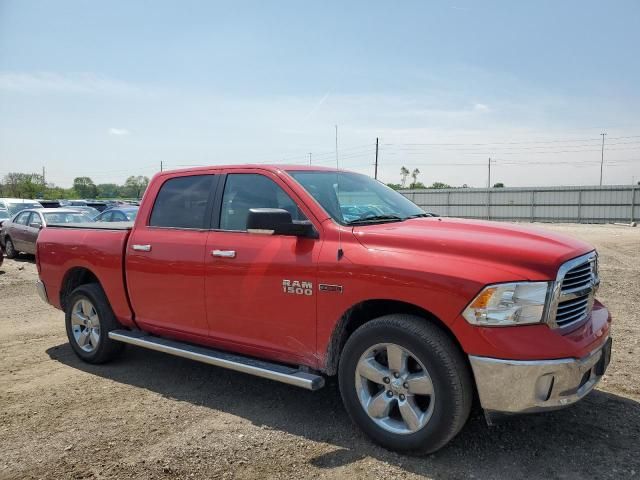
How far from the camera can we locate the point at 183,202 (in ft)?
15.9

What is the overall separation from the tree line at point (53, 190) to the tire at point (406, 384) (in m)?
65.7

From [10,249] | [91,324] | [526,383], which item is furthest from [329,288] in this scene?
[10,249]

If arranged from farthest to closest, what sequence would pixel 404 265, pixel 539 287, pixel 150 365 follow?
pixel 150 365
pixel 404 265
pixel 539 287

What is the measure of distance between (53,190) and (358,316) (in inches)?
3843

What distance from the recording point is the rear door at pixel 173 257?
4.51 metres

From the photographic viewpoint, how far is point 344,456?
350 cm

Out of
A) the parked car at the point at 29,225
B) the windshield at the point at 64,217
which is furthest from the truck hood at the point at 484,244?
the parked car at the point at 29,225

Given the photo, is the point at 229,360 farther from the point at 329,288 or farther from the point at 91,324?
the point at 91,324

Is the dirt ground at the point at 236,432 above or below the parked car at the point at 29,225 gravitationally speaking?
below

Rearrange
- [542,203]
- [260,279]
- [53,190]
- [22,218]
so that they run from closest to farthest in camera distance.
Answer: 1. [260,279]
2. [22,218]
3. [542,203]
4. [53,190]

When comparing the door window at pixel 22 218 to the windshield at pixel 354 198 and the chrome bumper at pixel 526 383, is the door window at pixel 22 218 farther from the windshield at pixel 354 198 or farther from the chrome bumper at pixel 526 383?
the chrome bumper at pixel 526 383

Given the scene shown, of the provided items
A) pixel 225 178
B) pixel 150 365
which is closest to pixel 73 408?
pixel 150 365

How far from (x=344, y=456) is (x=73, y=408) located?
2397 millimetres

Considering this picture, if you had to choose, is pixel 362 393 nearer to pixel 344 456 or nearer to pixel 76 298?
pixel 344 456
